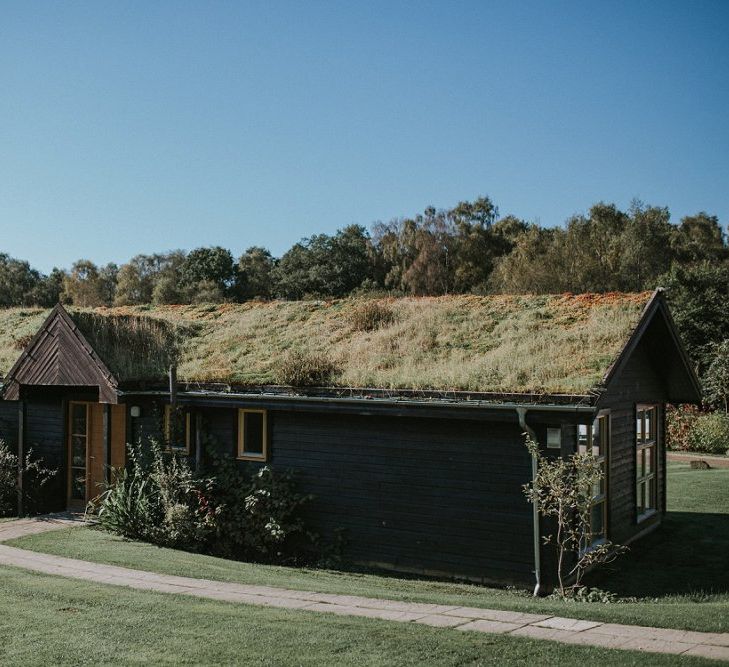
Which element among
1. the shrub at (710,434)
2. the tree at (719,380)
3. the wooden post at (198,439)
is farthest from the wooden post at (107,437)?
the tree at (719,380)

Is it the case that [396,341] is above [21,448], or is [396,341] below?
above

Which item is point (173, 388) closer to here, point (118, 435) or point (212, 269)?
point (118, 435)

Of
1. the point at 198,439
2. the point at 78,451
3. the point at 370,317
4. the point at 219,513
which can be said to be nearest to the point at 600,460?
the point at 370,317

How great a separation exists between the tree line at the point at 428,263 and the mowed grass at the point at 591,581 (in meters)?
26.0

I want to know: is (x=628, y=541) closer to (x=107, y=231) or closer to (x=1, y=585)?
(x=1, y=585)

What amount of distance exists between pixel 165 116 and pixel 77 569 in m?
15.1

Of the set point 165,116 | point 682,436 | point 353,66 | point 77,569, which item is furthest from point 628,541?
point 165,116

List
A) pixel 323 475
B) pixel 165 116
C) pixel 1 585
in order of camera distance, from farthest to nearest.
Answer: pixel 165 116 → pixel 323 475 → pixel 1 585

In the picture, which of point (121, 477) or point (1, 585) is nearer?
point (1, 585)

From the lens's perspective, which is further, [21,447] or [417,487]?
[21,447]

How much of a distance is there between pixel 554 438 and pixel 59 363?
9.14 meters

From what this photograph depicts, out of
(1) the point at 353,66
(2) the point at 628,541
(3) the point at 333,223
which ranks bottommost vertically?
(2) the point at 628,541

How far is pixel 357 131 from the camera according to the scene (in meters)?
25.3

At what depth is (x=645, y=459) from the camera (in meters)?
14.5
